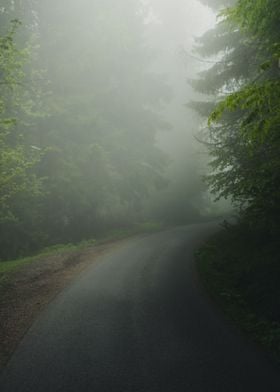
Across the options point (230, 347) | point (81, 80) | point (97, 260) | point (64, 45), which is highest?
point (64, 45)

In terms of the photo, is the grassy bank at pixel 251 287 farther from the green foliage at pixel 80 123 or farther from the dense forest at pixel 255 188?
the green foliage at pixel 80 123

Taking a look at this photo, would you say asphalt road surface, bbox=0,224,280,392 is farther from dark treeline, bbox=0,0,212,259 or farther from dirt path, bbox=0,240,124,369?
dark treeline, bbox=0,0,212,259

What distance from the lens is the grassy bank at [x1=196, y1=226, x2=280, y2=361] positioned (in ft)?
23.2

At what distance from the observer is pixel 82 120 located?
20.7m

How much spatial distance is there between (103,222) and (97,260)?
9.02 m

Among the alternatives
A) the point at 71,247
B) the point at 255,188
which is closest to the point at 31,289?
the point at 71,247

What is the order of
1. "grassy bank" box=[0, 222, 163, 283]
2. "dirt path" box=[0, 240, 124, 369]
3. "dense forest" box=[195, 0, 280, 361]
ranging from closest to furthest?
"dense forest" box=[195, 0, 280, 361]
"dirt path" box=[0, 240, 124, 369]
"grassy bank" box=[0, 222, 163, 283]

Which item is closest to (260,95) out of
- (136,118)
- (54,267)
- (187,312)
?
(187,312)

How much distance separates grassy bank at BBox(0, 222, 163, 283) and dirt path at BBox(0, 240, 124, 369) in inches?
14.9

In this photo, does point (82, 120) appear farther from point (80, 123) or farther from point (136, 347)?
point (136, 347)

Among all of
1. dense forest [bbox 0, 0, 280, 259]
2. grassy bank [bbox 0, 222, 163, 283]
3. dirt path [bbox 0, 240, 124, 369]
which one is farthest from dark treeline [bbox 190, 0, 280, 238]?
grassy bank [bbox 0, 222, 163, 283]

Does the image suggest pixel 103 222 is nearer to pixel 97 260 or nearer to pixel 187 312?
pixel 97 260

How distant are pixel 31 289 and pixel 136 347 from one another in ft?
16.6

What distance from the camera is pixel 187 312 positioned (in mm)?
7945
